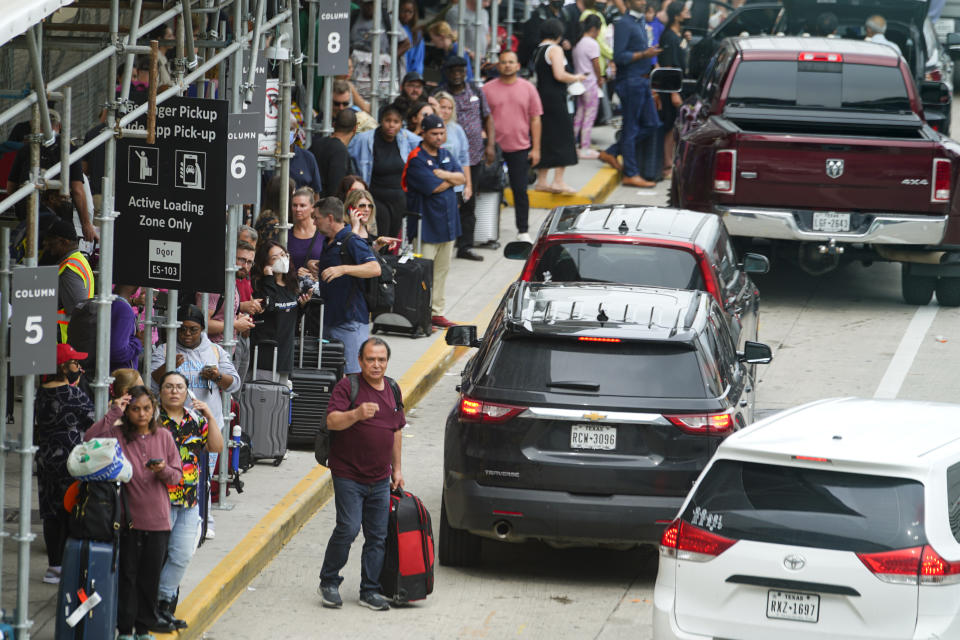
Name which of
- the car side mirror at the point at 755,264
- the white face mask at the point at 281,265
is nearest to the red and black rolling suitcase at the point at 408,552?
the white face mask at the point at 281,265

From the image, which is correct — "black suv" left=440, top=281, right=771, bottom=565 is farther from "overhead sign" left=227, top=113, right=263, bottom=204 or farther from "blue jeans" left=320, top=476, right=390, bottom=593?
"overhead sign" left=227, top=113, right=263, bottom=204

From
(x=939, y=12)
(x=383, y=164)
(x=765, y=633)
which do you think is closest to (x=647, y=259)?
(x=383, y=164)

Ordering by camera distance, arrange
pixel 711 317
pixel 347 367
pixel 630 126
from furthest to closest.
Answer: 1. pixel 630 126
2. pixel 347 367
3. pixel 711 317

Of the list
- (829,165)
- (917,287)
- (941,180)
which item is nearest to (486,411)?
(829,165)

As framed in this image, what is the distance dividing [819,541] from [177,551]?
3.57 m

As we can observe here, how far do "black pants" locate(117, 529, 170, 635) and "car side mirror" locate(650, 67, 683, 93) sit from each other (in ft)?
39.5

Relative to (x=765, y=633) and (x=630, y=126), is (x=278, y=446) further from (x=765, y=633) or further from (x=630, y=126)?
(x=630, y=126)

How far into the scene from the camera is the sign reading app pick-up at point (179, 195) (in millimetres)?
9641

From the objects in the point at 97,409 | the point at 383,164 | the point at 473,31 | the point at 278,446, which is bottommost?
the point at 278,446

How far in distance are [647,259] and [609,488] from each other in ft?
10.6

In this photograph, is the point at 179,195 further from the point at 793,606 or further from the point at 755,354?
the point at 793,606

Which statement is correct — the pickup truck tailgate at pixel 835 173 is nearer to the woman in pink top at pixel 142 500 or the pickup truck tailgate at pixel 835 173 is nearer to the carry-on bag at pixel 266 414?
the carry-on bag at pixel 266 414

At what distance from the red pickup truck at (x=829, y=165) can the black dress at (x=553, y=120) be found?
3498mm

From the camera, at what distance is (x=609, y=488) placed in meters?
9.44
